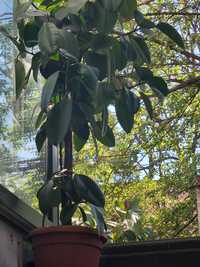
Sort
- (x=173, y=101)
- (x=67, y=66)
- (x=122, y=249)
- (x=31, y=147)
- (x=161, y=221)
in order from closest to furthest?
(x=67, y=66) < (x=122, y=249) < (x=31, y=147) < (x=173, y=101) < (x=161, y=221)

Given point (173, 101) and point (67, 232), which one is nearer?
point (67, 232)

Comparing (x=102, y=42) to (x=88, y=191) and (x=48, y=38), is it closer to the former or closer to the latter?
(x=48, y=38)

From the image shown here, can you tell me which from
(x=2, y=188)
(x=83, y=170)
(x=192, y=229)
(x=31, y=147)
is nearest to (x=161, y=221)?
(x=192, y=229)

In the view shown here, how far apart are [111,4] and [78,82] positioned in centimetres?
30

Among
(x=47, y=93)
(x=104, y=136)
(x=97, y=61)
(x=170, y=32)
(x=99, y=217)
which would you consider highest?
(x=170, y=32)

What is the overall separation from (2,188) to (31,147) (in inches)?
20.5

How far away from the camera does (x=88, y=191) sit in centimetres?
196

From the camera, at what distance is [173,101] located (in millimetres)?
6180

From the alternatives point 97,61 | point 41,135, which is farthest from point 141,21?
point 41,135

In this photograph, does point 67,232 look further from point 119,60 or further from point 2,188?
point 119,60

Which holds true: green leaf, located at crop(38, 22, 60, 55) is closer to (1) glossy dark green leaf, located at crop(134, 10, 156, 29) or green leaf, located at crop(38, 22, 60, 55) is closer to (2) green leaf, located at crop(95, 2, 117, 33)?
(2) green leaf, located at crop(95, 2, 117, 33)

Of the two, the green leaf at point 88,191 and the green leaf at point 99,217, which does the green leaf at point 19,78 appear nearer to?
the green leaf at point 88,191

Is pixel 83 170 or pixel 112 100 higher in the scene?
pixel 112 100

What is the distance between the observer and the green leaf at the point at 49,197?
6.40ft
